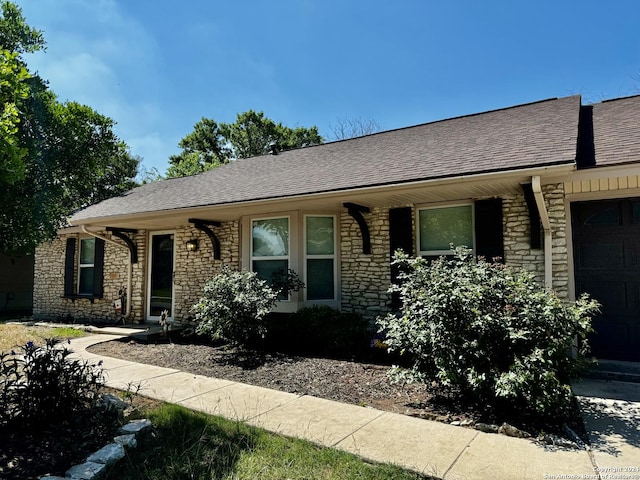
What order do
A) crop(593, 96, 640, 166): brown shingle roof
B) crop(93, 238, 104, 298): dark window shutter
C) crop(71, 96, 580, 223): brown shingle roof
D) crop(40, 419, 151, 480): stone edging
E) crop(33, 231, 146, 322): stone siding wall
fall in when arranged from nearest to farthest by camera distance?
crop(40, 419, 151, 480): stone edging, crop(593, 96, 640, 166): brown shingle roof, crop(71, 96, 580, 223): brown shingle roof, crop(33, 231, 146, 322): stone siding wall, crop(93, 238, 104, 298): dark window shutter

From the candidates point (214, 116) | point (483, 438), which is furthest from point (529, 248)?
point (214, 116)

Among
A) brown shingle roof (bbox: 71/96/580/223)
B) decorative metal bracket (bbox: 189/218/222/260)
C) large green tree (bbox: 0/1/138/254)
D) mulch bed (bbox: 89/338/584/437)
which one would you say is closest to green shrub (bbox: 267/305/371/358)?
mulch bed (bbox: 89/338/584/437)

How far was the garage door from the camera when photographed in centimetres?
527

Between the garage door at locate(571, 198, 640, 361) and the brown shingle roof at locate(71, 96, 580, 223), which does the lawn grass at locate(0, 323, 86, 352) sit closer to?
the brown shingle roof at locate(71, 96, 580, 223)

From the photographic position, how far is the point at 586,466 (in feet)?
8.84

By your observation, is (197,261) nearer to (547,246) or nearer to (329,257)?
(329,257)

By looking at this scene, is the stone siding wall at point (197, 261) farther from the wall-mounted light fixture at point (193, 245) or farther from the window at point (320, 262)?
the window at point (320, 262)

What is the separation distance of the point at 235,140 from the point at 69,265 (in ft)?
57.2

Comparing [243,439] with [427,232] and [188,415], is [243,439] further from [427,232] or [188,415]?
[427,232]

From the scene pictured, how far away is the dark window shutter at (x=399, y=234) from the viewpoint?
6.46m

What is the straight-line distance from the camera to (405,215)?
6.59 meters

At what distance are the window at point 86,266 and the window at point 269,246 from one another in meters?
5.97

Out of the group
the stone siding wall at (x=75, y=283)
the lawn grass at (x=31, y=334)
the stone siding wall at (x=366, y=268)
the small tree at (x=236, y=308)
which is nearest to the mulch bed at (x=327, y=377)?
the small tree at (x=236, y=308)

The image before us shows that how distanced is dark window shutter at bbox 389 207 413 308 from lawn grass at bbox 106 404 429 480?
12.4ft
